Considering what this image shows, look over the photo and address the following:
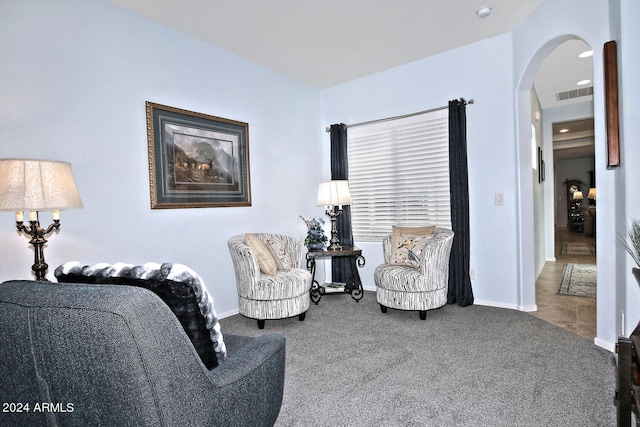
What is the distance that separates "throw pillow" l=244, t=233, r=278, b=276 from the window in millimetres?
1788

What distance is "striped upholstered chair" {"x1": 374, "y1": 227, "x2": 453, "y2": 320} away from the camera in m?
3.35

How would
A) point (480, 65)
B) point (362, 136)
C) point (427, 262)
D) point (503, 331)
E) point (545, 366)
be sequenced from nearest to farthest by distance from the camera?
point (545, 366), point (503, 331), point (427, 262), point (480, 65), point (362, 136)

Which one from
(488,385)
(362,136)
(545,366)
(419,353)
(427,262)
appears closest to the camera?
(488,385)

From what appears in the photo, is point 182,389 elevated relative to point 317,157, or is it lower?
lower

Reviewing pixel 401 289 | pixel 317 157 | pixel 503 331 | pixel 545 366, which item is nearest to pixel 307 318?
pixel 401 289

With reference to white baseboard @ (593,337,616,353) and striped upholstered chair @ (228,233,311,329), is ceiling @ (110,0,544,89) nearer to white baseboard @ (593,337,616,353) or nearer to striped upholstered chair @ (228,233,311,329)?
striped upholstered chair @ (228,233,311,329)

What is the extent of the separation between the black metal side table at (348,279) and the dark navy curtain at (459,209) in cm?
106

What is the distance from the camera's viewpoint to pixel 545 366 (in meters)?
2.36

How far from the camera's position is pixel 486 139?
385 cm

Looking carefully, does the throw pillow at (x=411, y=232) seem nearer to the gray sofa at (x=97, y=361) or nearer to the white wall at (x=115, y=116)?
the white wall at (x=115, y=116)

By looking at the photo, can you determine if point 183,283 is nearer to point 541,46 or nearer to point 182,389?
point 182,389

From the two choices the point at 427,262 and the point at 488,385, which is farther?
the point at 427,262

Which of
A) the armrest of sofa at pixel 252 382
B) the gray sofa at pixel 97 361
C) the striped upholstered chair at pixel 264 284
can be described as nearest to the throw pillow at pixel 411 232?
the striped upholstered chair at pixel 264 284

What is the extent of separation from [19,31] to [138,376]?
9.06 ft
